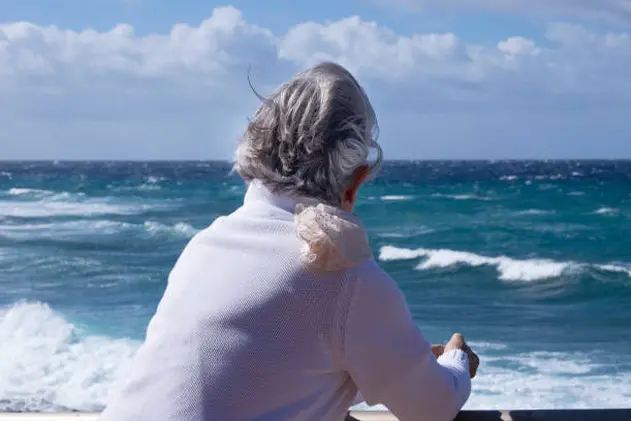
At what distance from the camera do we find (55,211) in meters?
20.0

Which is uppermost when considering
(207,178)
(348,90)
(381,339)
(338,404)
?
(348,90)

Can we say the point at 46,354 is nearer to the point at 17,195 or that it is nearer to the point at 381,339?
the point at 381,339

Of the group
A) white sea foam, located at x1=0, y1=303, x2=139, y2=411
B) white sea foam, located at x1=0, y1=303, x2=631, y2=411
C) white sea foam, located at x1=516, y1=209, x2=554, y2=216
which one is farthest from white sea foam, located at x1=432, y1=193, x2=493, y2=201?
white sea foam, located at x1=0, y1=303, x2=139, y2=411

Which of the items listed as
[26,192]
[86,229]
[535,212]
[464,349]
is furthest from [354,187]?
[26,192]

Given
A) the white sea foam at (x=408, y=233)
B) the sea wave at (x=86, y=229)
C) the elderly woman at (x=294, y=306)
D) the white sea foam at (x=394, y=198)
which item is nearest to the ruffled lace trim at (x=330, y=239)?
the elderly woman at (x=294, y=306)

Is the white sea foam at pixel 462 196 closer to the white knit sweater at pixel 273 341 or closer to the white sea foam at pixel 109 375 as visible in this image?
the white sea foam at pixel 109 375

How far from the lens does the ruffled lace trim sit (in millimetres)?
1022

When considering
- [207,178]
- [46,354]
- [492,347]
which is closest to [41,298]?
[46,354]

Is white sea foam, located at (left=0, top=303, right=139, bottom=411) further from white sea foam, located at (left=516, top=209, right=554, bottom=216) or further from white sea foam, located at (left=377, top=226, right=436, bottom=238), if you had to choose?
white sea foam, located at (left=516, top=209, right=554, bottom=216)

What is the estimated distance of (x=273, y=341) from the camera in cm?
105

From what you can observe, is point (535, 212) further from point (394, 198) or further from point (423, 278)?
point (423, 278)

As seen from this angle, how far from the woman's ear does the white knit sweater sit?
68 mm

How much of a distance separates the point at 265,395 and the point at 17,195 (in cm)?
2447

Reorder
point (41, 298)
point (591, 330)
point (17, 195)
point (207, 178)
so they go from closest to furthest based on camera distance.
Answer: point (591, 330) → point (41, 298) → point (17, 195) → point (207, 178)
